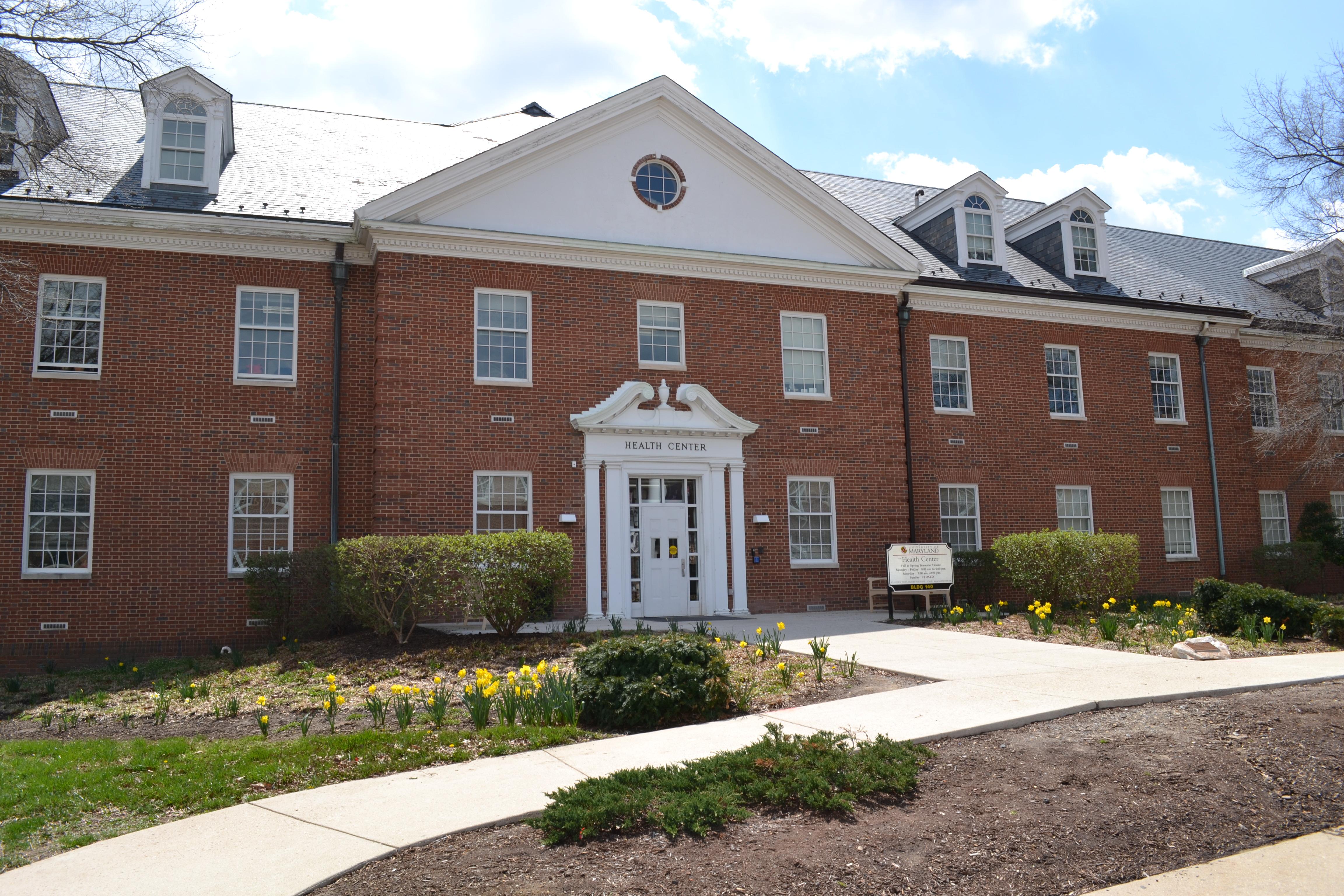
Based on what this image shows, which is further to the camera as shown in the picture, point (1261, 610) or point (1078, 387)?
point (1078, 387)

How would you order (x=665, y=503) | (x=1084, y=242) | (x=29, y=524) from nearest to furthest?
(x=29, y=524), (x=665, y=503), (x=1084, y=242)

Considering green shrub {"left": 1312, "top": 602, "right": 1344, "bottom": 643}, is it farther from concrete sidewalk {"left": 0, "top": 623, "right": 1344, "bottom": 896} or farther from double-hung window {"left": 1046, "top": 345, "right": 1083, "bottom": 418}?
double-hung window {"left": 1046, "top": 345, "right": 1083, "bottom": 418}

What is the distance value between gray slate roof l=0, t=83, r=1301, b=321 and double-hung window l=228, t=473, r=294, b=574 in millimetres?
4421

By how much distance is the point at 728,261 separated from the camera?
1823 centimetres

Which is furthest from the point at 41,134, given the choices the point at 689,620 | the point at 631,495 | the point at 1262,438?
the point at 1262,438

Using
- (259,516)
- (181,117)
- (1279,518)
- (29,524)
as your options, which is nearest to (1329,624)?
(1279,518)

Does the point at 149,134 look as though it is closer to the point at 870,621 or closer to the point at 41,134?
the point at 41,134

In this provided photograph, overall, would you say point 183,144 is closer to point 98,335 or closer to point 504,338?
point 98,335

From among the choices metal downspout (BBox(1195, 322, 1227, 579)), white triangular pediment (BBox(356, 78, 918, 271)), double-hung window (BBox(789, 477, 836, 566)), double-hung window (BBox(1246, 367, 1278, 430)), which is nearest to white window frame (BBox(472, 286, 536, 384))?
white triangular pediment (BBox(356, 78, 918, 271))

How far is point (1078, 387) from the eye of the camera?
21.8 m

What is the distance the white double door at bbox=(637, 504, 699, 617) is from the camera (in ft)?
56.4

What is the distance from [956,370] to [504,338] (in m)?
9.76

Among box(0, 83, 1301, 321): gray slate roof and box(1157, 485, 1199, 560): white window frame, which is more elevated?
box(0, 83, 1301, 321): gray slate roof

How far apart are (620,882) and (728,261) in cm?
1481
